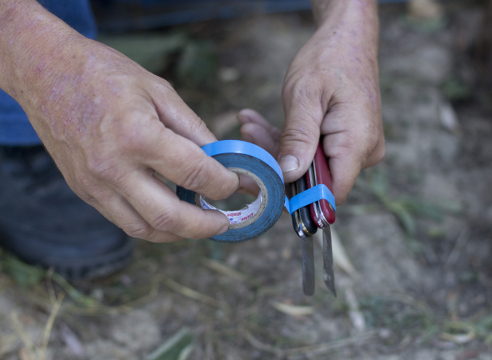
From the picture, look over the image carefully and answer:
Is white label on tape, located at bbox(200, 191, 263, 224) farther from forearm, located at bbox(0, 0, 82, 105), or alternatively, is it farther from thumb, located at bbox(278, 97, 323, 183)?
forearm, located at bbox(0, 0, 82, 105)

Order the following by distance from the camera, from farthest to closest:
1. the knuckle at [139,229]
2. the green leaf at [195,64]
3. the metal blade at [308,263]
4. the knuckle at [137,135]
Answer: the green leaf at [195,64] → the metal blade at [308,263] → the knuckle at [139,229] → the knuckle at [137,135]

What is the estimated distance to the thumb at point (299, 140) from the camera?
49.1 inches

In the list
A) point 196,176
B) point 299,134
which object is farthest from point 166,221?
point 299,134

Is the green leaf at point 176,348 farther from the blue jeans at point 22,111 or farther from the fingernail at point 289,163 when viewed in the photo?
the blue jeans at point 22,111

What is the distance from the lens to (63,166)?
110cm

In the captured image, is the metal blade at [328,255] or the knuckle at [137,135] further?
the metal blade at [328,255]

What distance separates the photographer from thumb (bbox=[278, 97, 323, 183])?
1.25 m

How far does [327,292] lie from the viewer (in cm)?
194

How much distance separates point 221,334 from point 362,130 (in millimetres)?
1120

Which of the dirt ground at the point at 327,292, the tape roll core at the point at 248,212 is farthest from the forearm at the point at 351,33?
the dirt ground at the point at 327,292

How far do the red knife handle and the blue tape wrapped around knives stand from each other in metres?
0.03

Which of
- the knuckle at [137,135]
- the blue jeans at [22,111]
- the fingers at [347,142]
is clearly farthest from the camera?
the blue jeans at [22,111]

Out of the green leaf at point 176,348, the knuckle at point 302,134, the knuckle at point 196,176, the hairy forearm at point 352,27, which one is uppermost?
the hairy forearm at point 352,27

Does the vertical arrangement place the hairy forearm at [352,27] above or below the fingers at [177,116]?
above
